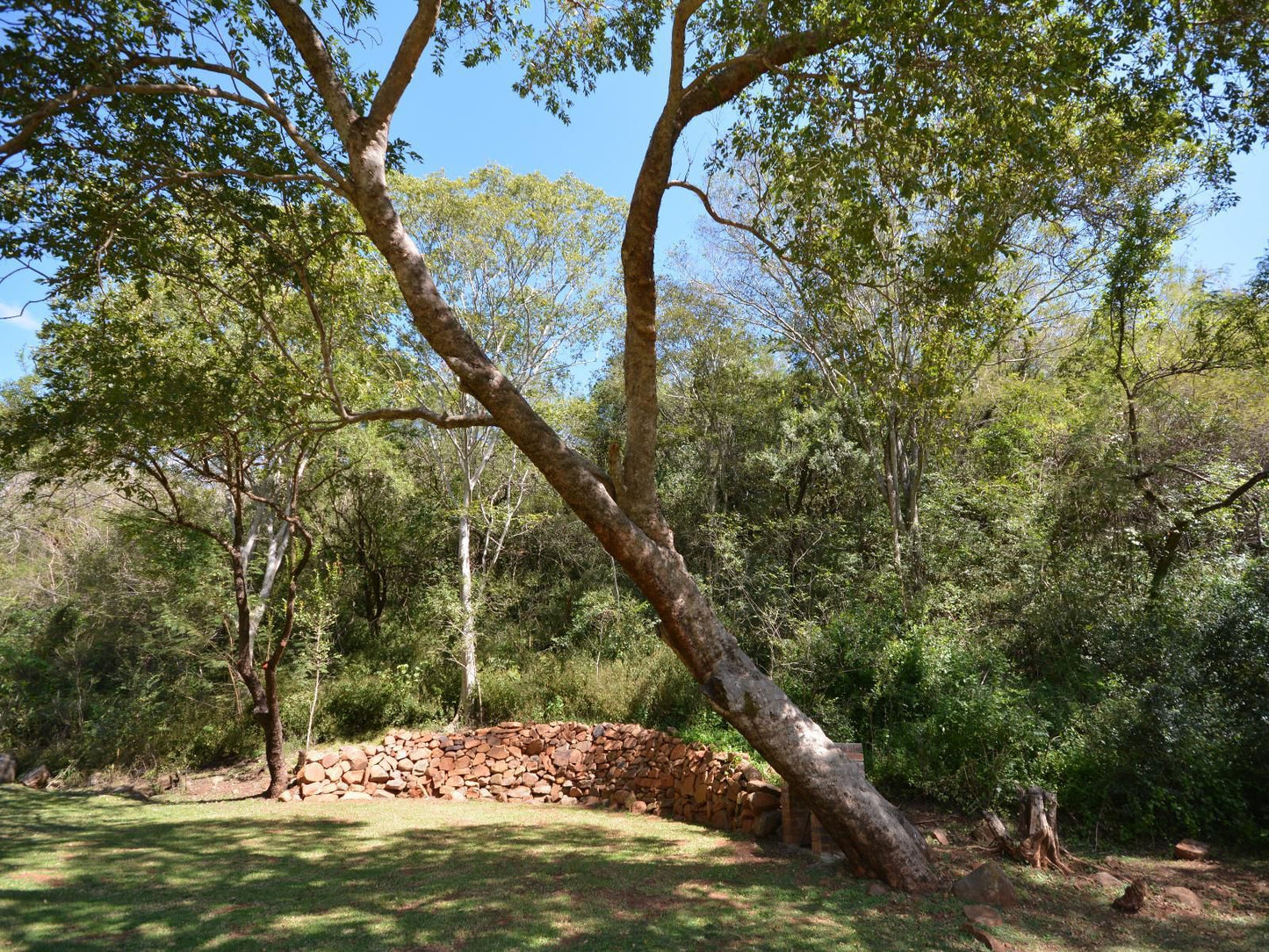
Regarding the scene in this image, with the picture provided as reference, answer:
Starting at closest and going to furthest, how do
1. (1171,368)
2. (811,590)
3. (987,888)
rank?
(987,888), (1171,368), (811,590)

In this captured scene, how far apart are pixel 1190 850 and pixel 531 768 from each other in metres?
7.01

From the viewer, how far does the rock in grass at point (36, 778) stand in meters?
9.43

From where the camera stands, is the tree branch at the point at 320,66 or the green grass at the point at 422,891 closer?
the green grass at the point at 422,891

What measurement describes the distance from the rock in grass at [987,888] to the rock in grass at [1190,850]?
5.99ft

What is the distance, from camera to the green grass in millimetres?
3441

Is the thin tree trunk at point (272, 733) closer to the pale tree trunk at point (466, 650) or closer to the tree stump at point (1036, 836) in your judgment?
the pale tree trunk at point (466, 650)

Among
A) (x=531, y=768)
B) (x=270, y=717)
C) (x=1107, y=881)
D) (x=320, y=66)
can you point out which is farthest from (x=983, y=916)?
(x=270, y=717)

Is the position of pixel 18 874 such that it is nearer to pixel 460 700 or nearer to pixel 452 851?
pixel 452 851

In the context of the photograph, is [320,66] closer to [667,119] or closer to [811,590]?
[667,119]

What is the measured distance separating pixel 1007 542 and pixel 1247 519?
2742 millimetres

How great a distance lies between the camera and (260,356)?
6598 millimetres

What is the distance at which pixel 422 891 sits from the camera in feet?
14.1

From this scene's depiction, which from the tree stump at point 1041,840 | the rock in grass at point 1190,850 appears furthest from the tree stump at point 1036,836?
the rock in grass at point 1190,850

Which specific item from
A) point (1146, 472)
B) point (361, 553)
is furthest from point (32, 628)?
point (1146, 472)
